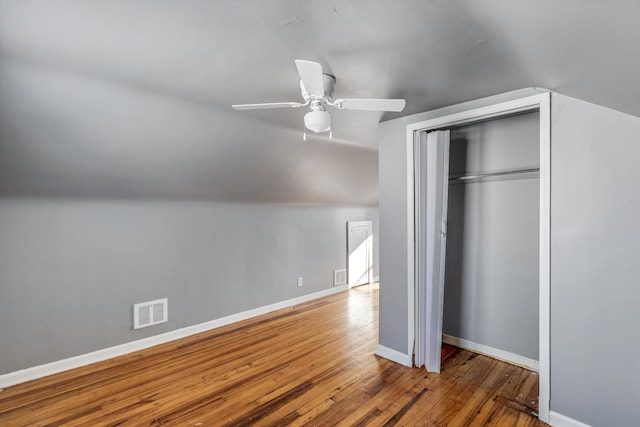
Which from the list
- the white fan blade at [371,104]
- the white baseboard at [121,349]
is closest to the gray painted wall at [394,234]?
the white fan blade at [371,104]

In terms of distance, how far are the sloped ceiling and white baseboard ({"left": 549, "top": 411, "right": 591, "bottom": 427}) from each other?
1.87 meters

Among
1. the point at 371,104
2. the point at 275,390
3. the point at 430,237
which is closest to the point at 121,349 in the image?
the point at 275,390

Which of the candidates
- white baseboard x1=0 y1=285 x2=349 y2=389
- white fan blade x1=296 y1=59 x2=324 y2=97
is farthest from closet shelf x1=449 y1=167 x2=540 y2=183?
white baseboard x1=0 y1=285 x2=349 y2=389

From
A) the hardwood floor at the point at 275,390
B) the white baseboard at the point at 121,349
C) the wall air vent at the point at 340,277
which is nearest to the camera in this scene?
the hardwood floor at the point at 275,390

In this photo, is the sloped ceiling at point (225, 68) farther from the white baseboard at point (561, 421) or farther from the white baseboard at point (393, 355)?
the white baseboard at point (393, 355)

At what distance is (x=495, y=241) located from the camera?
9.95 ft

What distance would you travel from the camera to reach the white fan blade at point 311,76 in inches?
56.0

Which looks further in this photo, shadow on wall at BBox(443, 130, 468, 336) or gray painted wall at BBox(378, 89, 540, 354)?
shadow on wall at BBox(443, 130, 468, 336)

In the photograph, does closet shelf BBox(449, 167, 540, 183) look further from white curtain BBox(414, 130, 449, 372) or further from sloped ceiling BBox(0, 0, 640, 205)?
sloped ceiling BBox(0, 0, 640, 205)

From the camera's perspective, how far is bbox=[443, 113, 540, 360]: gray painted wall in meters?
2.83

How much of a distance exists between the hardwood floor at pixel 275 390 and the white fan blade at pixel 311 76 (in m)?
2.09

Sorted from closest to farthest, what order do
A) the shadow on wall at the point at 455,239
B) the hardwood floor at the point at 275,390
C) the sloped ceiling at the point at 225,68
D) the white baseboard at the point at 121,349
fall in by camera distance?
the sloped ceiling at the point at 225,68, the hardwood floor at the point at 275,390, the white baseboard at the point at 121,349, the shadow on wall at the point at 455,239

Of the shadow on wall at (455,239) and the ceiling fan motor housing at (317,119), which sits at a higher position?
the ceiling fan motor housing at (317,119)

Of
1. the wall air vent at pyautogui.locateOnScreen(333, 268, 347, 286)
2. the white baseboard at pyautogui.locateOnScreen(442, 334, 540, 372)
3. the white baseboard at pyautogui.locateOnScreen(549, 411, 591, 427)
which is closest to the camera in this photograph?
the white baseboard at pyautogui.locateOnScreen(549, 411, 591, 427)
